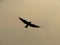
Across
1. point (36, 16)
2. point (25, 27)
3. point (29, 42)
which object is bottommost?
point (29, 42)

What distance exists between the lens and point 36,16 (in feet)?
8.79

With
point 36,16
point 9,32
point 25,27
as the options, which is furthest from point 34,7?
point 9,32

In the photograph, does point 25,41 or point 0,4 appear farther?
point 0,4

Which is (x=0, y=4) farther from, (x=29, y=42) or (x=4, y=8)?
(x=29, y=42)

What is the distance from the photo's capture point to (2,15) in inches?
109

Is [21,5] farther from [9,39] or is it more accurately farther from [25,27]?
[9,39]

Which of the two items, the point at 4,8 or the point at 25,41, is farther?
the point at 4,8

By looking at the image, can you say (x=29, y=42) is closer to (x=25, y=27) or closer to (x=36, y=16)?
(x=25, y=27)

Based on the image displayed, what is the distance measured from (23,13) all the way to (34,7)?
0.58ft

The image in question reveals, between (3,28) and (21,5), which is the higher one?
(21,5)

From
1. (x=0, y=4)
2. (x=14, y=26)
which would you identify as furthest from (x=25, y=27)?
(x=0, y=4)

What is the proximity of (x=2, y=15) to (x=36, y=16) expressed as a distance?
0.50 meters

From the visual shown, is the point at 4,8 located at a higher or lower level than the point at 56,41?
higher

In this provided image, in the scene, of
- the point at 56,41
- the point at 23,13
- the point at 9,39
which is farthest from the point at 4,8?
the point at 56,41
